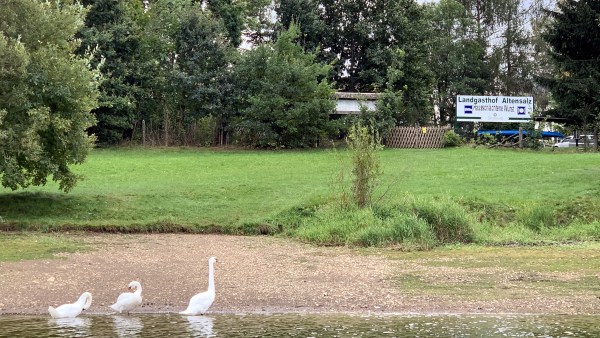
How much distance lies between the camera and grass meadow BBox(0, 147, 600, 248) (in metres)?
22.7

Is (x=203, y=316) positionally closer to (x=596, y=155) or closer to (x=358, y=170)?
(x=358, y=170)

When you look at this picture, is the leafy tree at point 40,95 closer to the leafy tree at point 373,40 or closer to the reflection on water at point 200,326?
the reflection on water at point 200,326

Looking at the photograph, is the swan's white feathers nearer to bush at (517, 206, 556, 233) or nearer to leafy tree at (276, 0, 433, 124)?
bush at (517, 206, 556, 233)

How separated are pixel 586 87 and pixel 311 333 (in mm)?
37660

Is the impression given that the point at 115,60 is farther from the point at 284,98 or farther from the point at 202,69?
the point at 284,98

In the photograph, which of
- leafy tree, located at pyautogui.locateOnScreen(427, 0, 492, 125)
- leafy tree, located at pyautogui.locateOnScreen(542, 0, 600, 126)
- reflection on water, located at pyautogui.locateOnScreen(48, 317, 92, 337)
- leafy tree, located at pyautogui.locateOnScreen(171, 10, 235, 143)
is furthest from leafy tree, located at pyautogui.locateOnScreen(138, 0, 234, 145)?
reflection on water, located at pyautogui.locateOnScreen(48, 317, 92, 337)

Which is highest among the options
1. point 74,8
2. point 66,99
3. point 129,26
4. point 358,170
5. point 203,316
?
point 129,26

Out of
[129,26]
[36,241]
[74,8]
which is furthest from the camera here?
[129,26]

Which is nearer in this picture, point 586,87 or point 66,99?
point 66,99

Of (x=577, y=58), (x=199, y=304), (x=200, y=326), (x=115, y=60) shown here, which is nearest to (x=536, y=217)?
(x=199, y=304)

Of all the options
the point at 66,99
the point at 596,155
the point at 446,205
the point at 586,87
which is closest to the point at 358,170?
the point at 446,205

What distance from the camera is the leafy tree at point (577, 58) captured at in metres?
45.2

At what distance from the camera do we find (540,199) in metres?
26.0

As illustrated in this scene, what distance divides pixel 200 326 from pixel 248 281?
4145 millimetres
